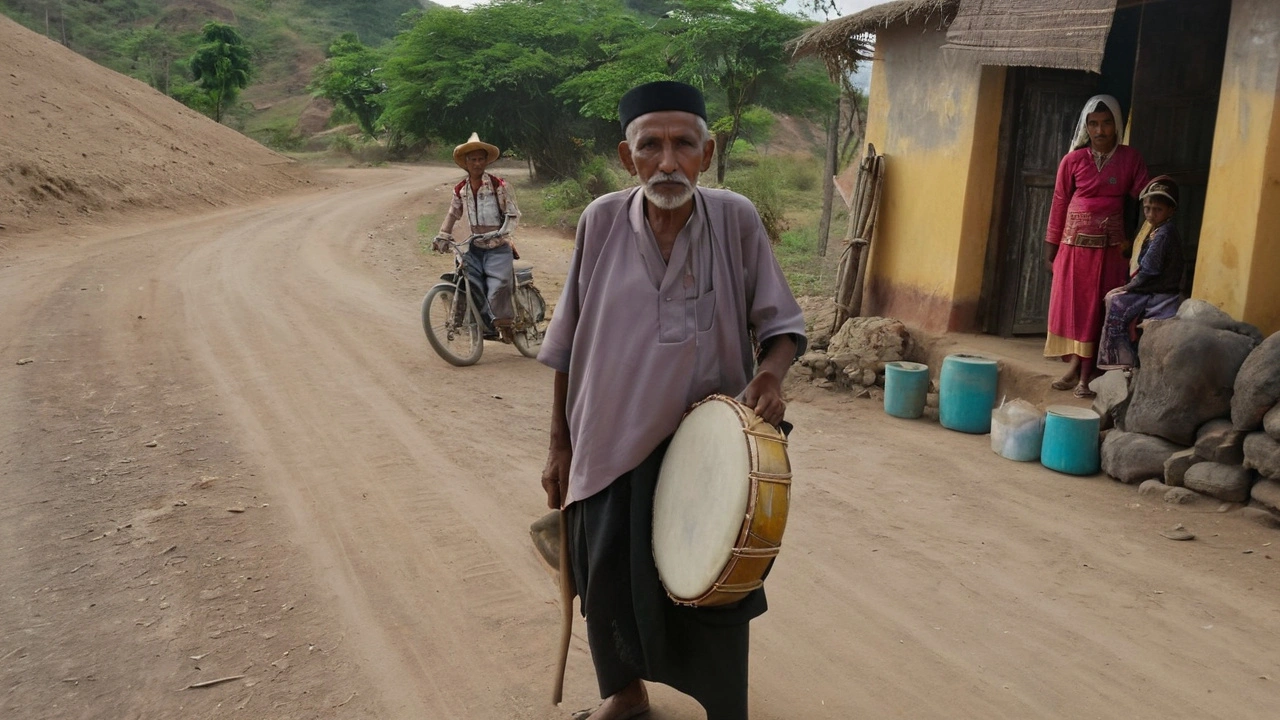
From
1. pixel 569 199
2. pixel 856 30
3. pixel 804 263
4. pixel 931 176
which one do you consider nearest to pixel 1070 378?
pixel 931 176

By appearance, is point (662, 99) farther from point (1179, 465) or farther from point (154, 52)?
point (154, 52)

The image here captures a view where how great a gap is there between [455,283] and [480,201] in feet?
2.28

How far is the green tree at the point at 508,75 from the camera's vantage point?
23031mm

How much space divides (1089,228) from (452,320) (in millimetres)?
4652

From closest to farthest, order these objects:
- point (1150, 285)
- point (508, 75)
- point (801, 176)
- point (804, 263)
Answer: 1. point (1150, 285)
2. point (804, 263)
3. point (508, 75)
4. point (801, 176)

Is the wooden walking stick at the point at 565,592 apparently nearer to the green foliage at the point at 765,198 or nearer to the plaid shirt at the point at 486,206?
the plaid shirt at the point at 486,206

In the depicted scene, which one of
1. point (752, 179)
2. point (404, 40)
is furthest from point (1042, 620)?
point (404, 40)

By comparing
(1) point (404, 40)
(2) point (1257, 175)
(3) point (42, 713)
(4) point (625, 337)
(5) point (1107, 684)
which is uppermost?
(1) point (404, 40)

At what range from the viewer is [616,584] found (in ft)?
8.83

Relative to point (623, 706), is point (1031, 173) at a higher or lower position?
higher

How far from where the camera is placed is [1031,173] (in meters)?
7.32

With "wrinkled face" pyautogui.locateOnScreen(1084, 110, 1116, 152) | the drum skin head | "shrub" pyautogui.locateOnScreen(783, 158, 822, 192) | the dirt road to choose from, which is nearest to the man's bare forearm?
the drum skin head

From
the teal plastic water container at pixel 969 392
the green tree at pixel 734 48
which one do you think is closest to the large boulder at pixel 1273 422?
the teal plastic water container at pixel 969 392

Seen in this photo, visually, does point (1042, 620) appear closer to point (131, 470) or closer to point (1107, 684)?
point (1107, 684)
